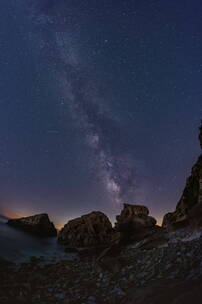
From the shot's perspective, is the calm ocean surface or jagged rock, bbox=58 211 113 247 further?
jagged rock, bbox=58 211 113 247

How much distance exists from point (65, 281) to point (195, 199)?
27.2 metres

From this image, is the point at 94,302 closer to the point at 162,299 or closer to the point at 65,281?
the point at 162,299

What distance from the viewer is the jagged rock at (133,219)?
47.4 m

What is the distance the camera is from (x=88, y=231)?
56.5m

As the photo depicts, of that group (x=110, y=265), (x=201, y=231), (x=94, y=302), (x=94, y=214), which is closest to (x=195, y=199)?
A: (x=201, y=231)

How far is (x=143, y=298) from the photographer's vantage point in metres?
6.17

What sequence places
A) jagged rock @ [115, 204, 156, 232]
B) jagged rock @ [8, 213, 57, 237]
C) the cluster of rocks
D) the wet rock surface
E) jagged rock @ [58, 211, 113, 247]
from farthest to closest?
jagged rock @ [8, 213, 57, 237]
jagged rock @ [58, 211, 113, 247]
the cluster of rocks
jagged rock @ [115, 204, 156, 232]
the wet rock surface

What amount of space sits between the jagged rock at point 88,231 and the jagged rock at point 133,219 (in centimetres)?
482

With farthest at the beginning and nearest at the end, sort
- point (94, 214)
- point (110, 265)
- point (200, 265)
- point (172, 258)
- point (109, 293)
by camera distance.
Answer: point (94, 214) < point (110, 265) < point (172, 258) < point (109, 293) < point (200, 265)

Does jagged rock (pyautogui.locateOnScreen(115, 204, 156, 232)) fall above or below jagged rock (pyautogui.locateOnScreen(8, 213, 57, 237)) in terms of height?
above

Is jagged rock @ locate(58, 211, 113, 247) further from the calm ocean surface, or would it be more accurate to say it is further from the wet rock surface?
the wet rock surface

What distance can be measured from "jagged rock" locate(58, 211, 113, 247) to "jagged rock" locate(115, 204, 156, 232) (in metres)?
4.82

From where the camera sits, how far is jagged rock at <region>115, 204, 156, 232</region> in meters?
47.4

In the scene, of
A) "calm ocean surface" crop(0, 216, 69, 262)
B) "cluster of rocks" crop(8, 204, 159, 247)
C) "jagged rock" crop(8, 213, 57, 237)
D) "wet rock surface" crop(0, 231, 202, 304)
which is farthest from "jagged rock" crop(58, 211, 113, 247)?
"wet rock surface" crop(0, 231, 202, 304)
